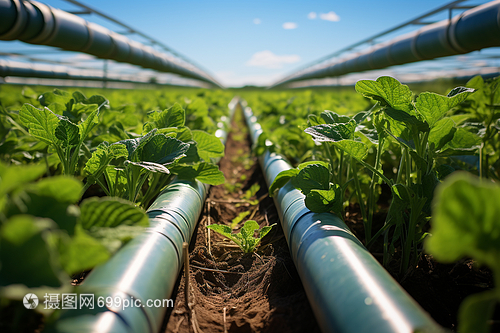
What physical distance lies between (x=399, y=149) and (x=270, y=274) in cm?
87

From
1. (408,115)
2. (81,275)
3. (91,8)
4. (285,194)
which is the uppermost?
(91,8)

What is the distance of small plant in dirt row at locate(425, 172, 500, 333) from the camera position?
0.42 meters

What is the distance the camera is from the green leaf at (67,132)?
994 mm

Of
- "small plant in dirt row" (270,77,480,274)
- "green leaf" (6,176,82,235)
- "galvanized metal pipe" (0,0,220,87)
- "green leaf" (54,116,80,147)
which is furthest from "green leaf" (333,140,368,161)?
"galvanized metal pipe" (0,0,220,87)

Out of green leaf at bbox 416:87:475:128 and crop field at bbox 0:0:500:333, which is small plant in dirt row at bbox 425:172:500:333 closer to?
crop field at bbox 0:0:500:333

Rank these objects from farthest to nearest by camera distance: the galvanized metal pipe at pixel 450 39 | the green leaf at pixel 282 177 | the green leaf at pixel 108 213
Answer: the galvanized metal pipe at pixel 450 39, the green leaf at pixel 282 177, the green leaf at pixel 108 213

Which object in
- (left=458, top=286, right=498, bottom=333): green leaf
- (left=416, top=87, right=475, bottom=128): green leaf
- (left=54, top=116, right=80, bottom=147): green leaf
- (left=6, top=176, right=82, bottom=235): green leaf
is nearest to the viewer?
(left=458, top=286, right=498, bottom=333): green leaf

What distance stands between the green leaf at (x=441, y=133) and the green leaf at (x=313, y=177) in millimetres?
355

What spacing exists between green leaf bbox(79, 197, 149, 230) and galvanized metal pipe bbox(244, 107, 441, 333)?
0.46 meters

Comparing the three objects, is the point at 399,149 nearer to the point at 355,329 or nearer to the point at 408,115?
the point at 408,115

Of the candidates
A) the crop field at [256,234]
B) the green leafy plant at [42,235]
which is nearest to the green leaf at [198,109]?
the crop field at [256,234]

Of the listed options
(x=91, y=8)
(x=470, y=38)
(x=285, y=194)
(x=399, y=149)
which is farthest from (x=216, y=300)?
(x=91, y=8)

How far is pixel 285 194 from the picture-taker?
140 centimetres

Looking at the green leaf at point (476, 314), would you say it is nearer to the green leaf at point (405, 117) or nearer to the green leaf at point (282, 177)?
the green leaf at point (405, 117)
